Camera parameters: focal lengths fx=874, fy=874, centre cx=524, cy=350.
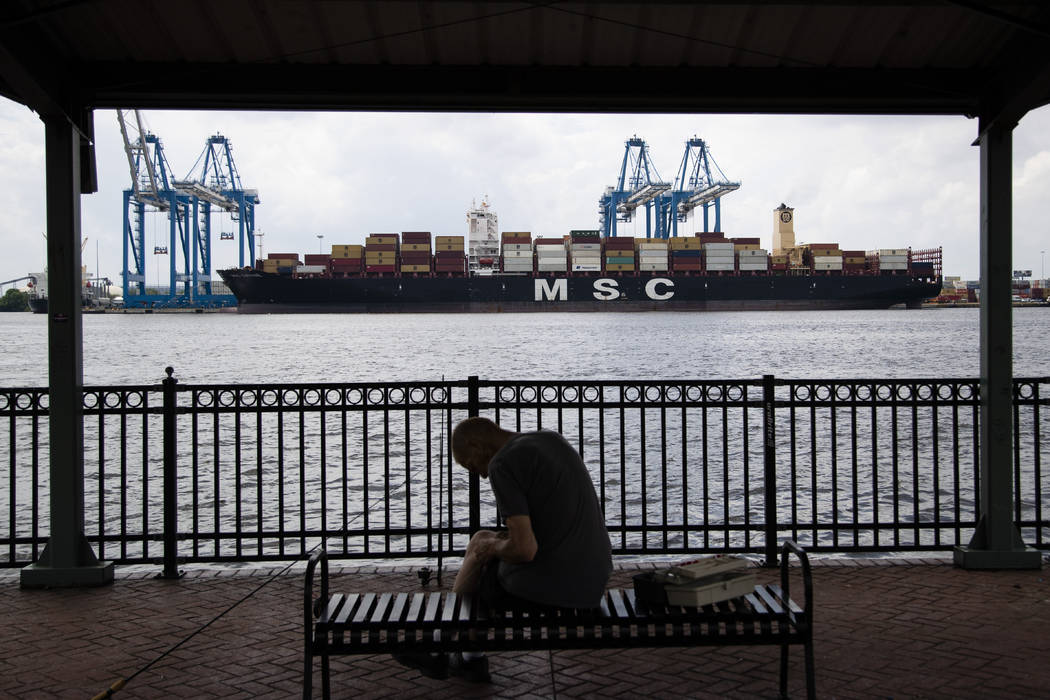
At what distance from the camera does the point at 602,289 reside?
94000mm

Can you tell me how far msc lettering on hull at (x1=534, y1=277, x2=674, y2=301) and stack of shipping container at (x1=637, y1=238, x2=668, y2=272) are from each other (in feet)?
4.37

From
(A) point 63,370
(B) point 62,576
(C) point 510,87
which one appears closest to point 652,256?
(C) point 510,87

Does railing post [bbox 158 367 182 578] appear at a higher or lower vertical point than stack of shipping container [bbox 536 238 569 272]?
lower

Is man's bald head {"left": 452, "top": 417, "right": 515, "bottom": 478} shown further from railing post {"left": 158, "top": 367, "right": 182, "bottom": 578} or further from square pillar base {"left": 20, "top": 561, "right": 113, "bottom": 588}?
square pillar base {"left": 20, "top": 561, "right": 113, "bottom": 588}

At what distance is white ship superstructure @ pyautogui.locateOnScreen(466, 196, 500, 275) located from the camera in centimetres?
9506

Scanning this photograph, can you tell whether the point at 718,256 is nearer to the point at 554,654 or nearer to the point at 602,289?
the point at 602,289

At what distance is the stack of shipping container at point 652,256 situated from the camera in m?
91.9

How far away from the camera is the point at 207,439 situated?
53.8ft

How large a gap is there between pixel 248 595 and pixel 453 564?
4.36ft

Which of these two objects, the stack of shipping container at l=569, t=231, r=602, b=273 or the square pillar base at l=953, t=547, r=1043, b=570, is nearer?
the square pillar base at l=953, t=547, r=1043, b=570

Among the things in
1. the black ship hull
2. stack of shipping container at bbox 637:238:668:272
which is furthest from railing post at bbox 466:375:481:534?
stack of shipping container at bbox 637:238:668:272

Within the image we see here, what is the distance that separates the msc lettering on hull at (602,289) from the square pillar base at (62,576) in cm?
8772

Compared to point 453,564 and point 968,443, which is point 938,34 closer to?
point 453,564

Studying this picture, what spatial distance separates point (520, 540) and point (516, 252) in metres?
89.4
